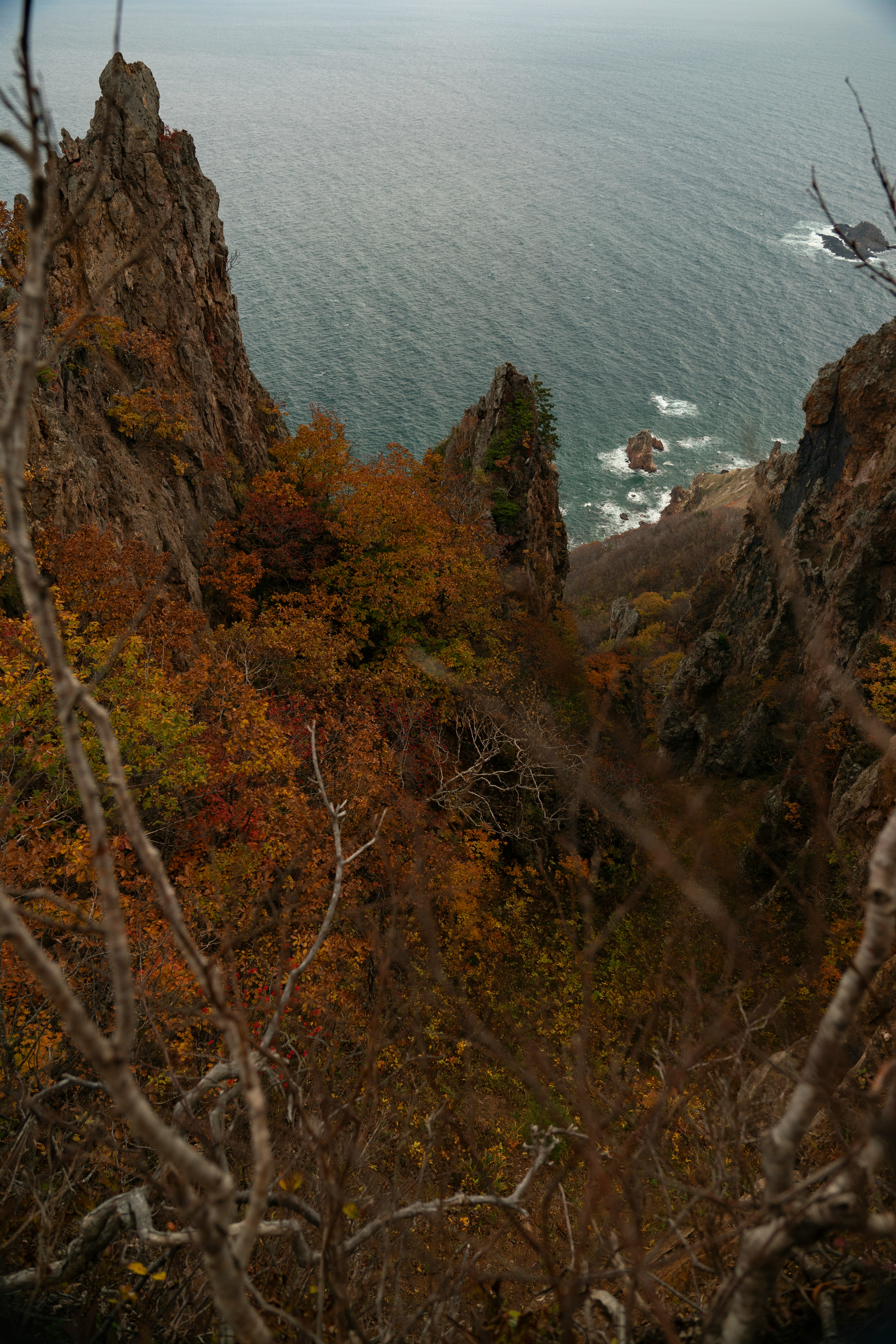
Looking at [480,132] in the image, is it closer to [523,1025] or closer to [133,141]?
[133,141]

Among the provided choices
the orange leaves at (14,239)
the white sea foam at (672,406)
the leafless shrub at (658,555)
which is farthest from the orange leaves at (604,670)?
the white sea foam at (672,406)

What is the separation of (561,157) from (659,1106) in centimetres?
22001

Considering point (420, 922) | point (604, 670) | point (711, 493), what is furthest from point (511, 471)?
point (711, 493)

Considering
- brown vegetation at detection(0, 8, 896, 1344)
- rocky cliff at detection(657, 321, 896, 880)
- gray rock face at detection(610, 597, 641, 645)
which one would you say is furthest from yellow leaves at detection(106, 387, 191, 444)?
gray rock face at detection(610, 597, 641, 645)

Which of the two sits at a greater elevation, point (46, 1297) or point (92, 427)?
point (92, 427)

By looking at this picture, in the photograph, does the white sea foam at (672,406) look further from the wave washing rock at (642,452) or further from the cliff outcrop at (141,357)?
the cliff outcrop at (141,357)

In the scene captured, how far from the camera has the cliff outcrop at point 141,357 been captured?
24.9 metres

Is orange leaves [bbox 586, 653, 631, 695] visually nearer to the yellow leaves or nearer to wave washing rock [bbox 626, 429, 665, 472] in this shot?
the yellow leaves

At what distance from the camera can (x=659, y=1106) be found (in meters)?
5.08

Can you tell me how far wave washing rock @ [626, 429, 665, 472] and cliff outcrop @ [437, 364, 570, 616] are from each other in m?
45.2

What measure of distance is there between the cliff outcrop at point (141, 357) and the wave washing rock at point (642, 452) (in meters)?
61.6

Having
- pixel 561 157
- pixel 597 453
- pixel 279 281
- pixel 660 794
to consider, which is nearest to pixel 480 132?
pixel 561 157

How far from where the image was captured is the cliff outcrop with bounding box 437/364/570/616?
1694 inches

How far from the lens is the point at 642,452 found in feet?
290
